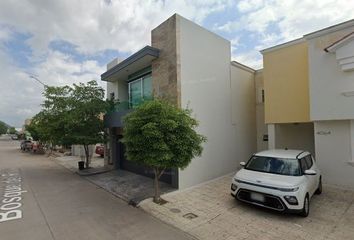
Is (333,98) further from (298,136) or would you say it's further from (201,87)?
(201,87)

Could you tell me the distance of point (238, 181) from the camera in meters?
6.58

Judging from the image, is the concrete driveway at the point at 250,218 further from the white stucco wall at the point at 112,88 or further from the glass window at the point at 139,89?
the white stucco wall at the point at 112,88

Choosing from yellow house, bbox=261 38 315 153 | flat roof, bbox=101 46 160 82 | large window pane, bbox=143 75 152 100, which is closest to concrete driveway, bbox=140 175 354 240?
yellow house, bbox=261 38 315 153

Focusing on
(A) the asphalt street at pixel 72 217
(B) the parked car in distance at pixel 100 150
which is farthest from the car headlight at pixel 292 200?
(B) the parked car in distance at pixel 100 150

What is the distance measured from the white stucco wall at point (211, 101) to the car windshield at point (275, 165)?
2840 mm

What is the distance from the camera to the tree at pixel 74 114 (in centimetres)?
1295

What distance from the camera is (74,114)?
12.9 metres

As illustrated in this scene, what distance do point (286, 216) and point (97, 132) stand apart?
1110 cm

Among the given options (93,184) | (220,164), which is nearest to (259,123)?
(220,164)

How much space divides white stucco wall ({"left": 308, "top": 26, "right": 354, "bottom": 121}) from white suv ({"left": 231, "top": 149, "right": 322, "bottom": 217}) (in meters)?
2.08

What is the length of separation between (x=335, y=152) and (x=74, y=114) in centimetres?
1276

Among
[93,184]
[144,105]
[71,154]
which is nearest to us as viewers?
[144,105]

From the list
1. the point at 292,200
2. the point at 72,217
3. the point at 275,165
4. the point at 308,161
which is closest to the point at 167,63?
the point at 275,165

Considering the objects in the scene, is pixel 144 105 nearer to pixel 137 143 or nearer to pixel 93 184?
pixel 137 143
